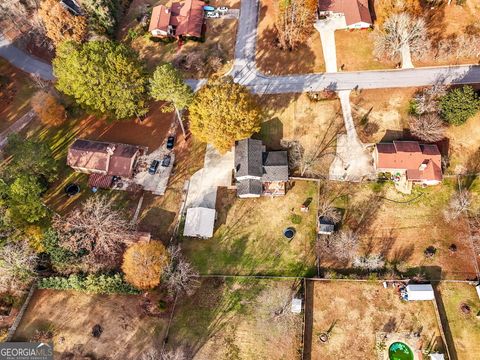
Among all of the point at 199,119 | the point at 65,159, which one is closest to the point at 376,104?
the point at 199,119

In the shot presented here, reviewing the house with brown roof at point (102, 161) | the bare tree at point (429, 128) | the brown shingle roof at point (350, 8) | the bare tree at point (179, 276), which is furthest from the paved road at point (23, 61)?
the bare tree at point (429, 128)

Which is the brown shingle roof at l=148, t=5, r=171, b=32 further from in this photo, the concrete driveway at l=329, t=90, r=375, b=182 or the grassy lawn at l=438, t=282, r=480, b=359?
the grassy lawn at l=438, t=282, r=480, b=359

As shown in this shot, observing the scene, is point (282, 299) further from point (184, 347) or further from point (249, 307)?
point (184, 347)

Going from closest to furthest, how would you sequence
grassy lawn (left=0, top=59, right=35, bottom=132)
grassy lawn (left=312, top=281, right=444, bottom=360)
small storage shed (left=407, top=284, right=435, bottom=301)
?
grassy lawn (left=312, top=281, right=444, bottom=360)
small storage shed (left=407, top=284, right=435, bottom=301)
grassy lawn (left=0, top=59, right=35, bottom=132)

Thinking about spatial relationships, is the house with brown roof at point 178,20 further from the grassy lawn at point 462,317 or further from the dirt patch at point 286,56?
the grassy lawn at point 462,317

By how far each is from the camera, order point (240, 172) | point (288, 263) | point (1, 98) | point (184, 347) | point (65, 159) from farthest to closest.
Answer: point (1, 98)
point (65, 159)
point (240, 172)
point (288, 263)
point (184, 347)

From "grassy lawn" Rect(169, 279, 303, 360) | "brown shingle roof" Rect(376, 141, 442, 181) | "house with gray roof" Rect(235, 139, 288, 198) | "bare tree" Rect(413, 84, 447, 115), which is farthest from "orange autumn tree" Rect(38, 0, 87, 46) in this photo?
"bare tree" Rect(413, 84, 447, 115)

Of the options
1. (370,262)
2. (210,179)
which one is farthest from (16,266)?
(370,262)
